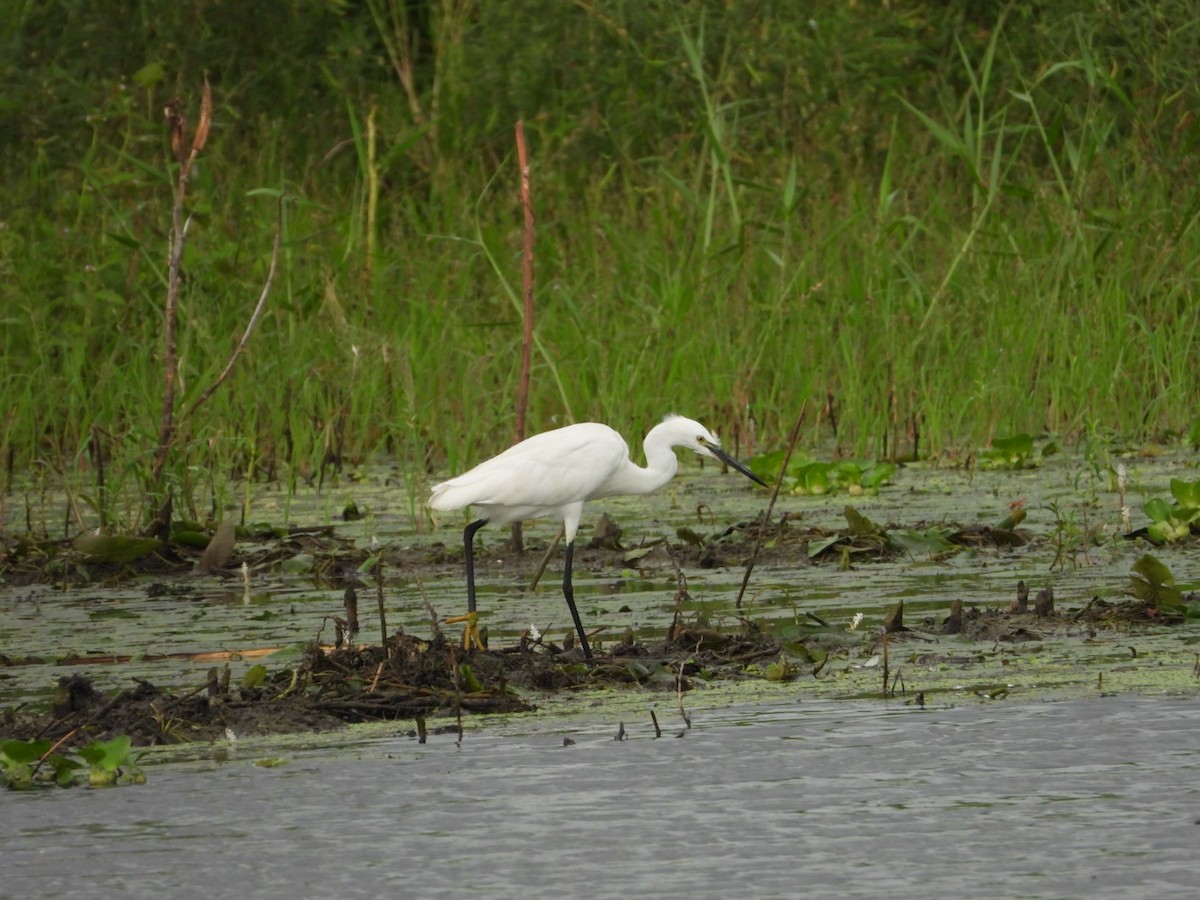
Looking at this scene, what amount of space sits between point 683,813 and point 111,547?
3681 mm

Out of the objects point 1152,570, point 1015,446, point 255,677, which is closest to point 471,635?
point 255,677

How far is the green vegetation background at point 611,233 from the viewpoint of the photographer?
31.2 ft

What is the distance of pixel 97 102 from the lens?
480 inches

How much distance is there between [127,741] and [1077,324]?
22.2 feet

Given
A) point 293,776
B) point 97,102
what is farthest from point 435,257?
point 293,776

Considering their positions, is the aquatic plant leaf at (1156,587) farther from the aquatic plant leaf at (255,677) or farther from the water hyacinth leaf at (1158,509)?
the aquatic plant leaf at (255,677)

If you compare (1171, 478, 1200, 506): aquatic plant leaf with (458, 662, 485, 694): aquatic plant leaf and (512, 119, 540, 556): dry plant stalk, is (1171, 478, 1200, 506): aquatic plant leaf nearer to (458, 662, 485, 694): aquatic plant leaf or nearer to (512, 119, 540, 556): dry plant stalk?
(512, 119, 540, 556): dry plant stalk

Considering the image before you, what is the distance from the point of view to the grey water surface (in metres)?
3.63

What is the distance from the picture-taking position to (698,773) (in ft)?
14.3

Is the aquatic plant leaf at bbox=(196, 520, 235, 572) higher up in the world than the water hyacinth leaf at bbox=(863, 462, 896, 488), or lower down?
lower down

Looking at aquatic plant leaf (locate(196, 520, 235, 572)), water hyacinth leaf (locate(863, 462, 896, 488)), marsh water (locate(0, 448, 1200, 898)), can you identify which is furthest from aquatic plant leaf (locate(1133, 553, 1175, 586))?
aquatic plant leaf (locate(196, 520, 235, 572))

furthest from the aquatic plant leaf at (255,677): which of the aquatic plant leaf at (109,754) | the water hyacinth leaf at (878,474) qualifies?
the water hyacinth leaf at (878,474)

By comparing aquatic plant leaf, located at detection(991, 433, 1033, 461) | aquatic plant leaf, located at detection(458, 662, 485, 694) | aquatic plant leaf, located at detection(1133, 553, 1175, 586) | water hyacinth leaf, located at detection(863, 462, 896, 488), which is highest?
aquatic plant leaf, located at detection(991, 433, 1033, 461)

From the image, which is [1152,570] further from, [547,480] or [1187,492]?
[547,480]
